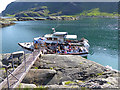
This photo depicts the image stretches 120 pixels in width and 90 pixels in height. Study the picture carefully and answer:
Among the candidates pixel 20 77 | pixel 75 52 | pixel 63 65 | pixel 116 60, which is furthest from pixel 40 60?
pixel 116 60

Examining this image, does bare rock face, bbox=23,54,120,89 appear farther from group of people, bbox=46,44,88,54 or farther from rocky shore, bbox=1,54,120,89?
group of people, bbox=46,44,88,54

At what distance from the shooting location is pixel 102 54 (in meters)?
42.4

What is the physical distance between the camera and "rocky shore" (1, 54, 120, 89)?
40.2 ft

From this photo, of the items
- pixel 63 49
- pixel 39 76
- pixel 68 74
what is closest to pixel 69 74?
pixel 68 74

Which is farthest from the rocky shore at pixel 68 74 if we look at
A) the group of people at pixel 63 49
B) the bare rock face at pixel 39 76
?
the group of people at pixel 63 49

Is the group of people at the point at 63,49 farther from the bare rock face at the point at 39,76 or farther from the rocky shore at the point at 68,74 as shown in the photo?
the bare rock face at the point at 39,76

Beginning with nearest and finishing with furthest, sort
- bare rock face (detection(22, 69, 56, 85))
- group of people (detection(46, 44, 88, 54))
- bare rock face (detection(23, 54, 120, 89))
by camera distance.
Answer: bare rock face (detection(23, 54, 120, 89))
bare rock face (detection(22, 69, 56, 85))
group of people (detection(46, 44, 88, 54))

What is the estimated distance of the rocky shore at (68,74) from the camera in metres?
12.2

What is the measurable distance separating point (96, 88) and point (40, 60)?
400 inches

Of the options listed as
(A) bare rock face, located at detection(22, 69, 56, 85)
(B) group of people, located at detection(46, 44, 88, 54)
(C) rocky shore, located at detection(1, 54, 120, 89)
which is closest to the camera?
(C) rocky shore, located at detection(1, 54, 120, 89)

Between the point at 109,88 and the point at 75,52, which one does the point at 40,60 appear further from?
the point at 75,52

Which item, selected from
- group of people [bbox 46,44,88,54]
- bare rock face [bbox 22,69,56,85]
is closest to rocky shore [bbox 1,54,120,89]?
bare rock face [bbox 22,69,56,85]

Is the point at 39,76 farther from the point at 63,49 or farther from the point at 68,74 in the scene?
the point at 63,49

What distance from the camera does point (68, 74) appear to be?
614 inches
